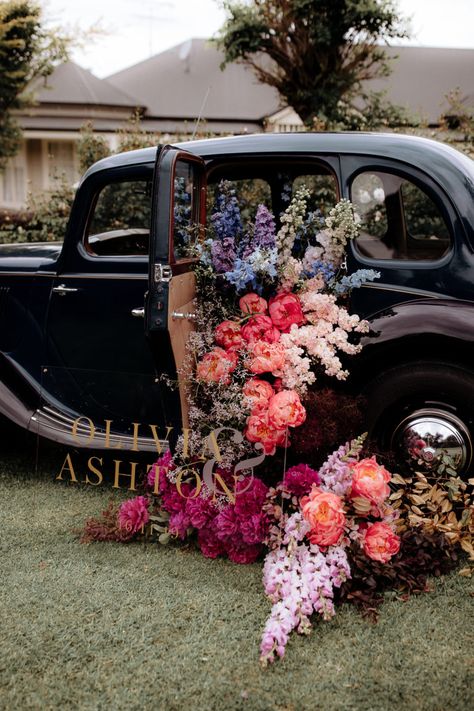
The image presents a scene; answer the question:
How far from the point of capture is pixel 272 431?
3.02 metres

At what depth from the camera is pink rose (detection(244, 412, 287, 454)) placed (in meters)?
3.01

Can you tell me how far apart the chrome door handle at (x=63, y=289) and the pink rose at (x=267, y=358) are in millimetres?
1322

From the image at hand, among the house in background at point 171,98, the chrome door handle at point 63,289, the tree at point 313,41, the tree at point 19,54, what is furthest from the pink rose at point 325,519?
the house in background at point 171,98

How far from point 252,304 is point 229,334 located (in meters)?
0.18

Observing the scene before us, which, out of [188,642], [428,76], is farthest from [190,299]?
[428,76]

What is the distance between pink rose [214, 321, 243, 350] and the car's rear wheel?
2.39 ft

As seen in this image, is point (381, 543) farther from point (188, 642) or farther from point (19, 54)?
point (19, 54)

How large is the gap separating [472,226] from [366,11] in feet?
24.9

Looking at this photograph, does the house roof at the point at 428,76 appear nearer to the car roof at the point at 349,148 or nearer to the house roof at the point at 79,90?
the house roof at the point at 79,90

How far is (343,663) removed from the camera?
243 centimetres

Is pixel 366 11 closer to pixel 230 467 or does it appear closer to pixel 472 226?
pixel 472 226

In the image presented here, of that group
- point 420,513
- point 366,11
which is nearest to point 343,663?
point 420,513

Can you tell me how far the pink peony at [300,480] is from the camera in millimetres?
3027

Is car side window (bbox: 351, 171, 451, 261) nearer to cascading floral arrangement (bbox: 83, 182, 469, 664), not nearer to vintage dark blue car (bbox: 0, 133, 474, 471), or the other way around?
vintage dark blue car (bbox: 0, 133, 474, 471)
